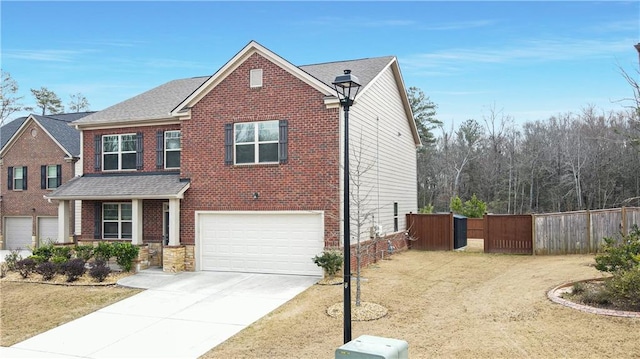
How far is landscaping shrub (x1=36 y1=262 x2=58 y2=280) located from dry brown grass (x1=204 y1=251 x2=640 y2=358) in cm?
886

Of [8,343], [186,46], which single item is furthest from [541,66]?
[8,343]

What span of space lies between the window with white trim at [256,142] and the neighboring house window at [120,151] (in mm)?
5144

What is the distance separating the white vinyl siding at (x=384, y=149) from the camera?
1697 centimetres

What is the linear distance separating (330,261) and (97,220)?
35.2 ft

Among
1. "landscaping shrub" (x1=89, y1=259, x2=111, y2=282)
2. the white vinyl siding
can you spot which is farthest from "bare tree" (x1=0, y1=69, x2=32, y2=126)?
the white vinyl siding

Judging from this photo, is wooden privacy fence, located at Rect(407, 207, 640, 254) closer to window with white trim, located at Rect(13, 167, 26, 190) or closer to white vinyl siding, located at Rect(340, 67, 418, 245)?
white vinyl siding, located at Rect(340, 67, 418, 245)

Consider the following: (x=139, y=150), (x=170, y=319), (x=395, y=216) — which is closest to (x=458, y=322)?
(x=170, y=319)

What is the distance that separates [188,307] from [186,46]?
1362 cm

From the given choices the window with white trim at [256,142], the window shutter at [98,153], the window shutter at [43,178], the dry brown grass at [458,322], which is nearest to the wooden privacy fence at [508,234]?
the dry brown grass at [458,322]

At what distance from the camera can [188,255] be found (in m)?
17.3

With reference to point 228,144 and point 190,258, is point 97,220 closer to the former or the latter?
point 190,258

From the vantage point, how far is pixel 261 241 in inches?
650

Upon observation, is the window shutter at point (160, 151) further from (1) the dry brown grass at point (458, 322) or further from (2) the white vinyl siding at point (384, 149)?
(1) the dry brown grass at point (458, 322)

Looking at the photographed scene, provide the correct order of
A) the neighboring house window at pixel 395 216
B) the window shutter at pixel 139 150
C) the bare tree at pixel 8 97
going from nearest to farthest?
the window shutter at pixel 139 150 < the neighboring house window at pixel 395 216 < the bare tree at pixel 8 97
